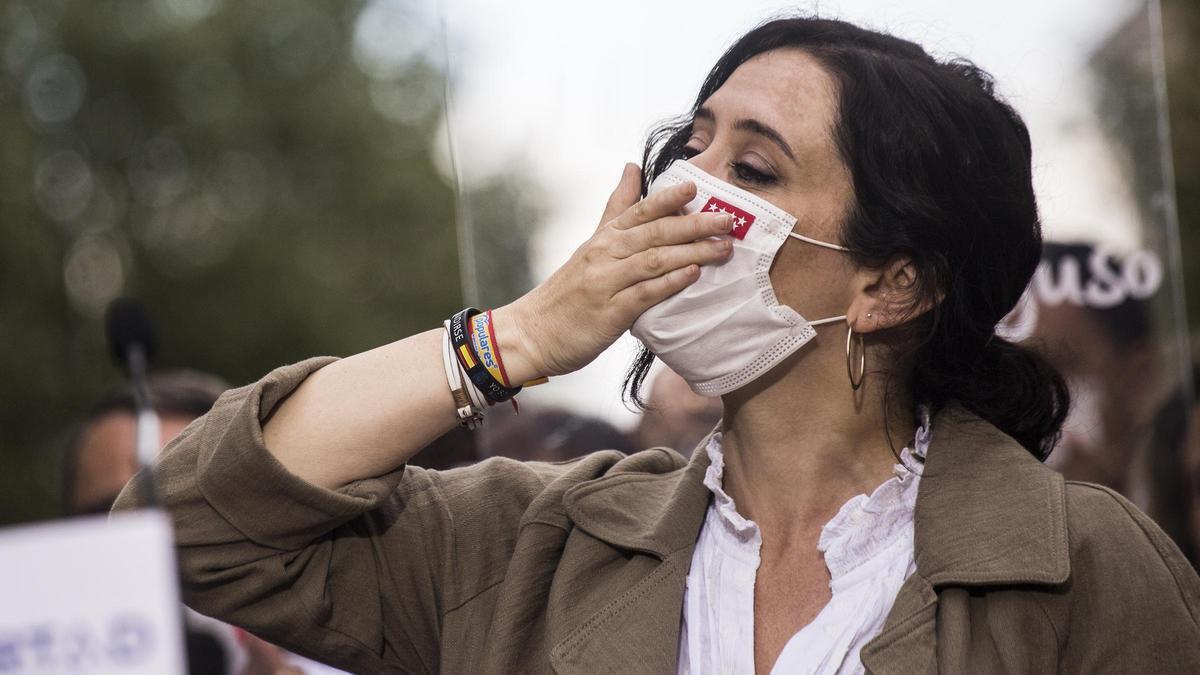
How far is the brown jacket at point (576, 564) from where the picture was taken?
2398 millimetres

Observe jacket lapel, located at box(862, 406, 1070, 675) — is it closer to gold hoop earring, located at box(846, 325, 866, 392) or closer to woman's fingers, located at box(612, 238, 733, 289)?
gold hoop earring, located at box(846, 325, 866, 392)

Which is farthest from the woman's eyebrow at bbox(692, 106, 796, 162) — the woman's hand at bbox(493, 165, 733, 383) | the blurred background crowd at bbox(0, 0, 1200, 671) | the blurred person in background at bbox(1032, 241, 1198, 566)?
the blurred background crowd at bbox(0, 0, 1200, 671)

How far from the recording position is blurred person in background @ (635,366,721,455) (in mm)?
4121

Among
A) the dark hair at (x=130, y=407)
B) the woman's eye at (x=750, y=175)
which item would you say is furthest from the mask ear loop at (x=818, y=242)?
the dark hair at (x=130, y=407)

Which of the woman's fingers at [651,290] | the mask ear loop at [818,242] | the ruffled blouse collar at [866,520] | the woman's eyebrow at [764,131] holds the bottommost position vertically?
the ruffled blouse collar at [866,520]

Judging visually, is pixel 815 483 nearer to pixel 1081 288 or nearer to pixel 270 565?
pixel 270 565

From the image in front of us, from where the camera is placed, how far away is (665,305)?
2629 mm

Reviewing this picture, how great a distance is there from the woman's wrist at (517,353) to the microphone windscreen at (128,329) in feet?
3.19

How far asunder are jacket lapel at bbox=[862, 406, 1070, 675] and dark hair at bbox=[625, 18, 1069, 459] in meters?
0.20

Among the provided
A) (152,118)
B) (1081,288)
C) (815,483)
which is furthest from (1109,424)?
(152,118)

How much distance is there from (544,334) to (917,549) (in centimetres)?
80

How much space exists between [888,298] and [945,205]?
0.22 meters

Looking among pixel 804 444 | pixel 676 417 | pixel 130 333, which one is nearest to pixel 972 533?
pixel 804 444

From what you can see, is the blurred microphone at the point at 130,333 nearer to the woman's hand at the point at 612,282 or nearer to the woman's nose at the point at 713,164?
the woman's hand at the point at 612,282
